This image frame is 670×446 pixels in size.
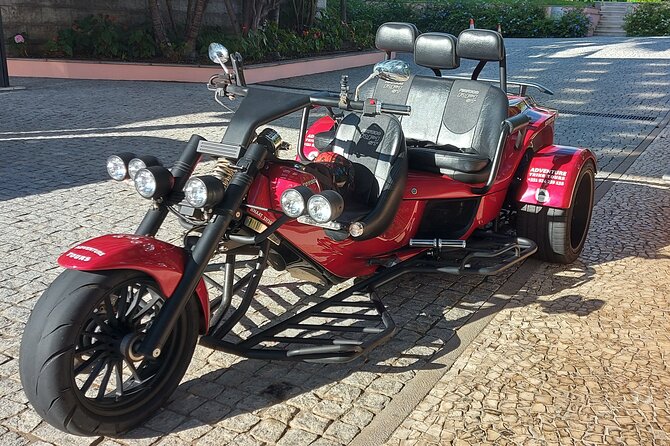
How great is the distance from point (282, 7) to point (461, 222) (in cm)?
1342

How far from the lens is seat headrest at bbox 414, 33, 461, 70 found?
5059 millimetres

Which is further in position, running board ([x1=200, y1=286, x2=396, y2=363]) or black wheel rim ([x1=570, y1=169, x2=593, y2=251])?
black wheel rim ([x1=570, y1=169, x2=593, y2=251])

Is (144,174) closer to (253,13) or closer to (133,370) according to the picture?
(133,370)

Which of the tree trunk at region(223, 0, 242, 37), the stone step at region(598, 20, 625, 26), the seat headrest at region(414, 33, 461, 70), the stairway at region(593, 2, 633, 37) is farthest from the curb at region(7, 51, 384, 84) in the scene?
the stone step at region(598, 20, 625, 26)

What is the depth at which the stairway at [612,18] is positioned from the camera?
2383cm

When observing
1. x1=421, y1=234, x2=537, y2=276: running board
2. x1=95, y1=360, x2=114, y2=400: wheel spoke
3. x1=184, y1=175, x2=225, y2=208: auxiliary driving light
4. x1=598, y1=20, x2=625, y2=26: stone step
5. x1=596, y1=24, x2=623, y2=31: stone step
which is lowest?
x1=596, y1=24, x2=623, y2=31: stone step

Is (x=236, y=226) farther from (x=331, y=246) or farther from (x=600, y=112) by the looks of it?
(x=600, y=112)

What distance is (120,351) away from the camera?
3047mm

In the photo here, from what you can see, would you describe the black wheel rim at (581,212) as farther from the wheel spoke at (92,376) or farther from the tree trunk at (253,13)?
the tree trunk at (253,13)

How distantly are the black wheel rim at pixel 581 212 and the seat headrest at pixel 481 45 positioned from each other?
113cm

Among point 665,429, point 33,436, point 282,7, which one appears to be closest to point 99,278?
point 33,436

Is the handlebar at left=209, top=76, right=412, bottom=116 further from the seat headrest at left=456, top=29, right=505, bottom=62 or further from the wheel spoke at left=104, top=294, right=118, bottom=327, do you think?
the seat headrest at left=456, top=29, right=505, bottom=62

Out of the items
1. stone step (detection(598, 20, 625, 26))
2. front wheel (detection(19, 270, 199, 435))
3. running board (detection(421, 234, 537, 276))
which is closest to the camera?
front wheel (detection(19, 270, 199, 435))

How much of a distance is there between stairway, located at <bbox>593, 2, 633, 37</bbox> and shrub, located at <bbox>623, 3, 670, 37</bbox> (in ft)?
1.62
